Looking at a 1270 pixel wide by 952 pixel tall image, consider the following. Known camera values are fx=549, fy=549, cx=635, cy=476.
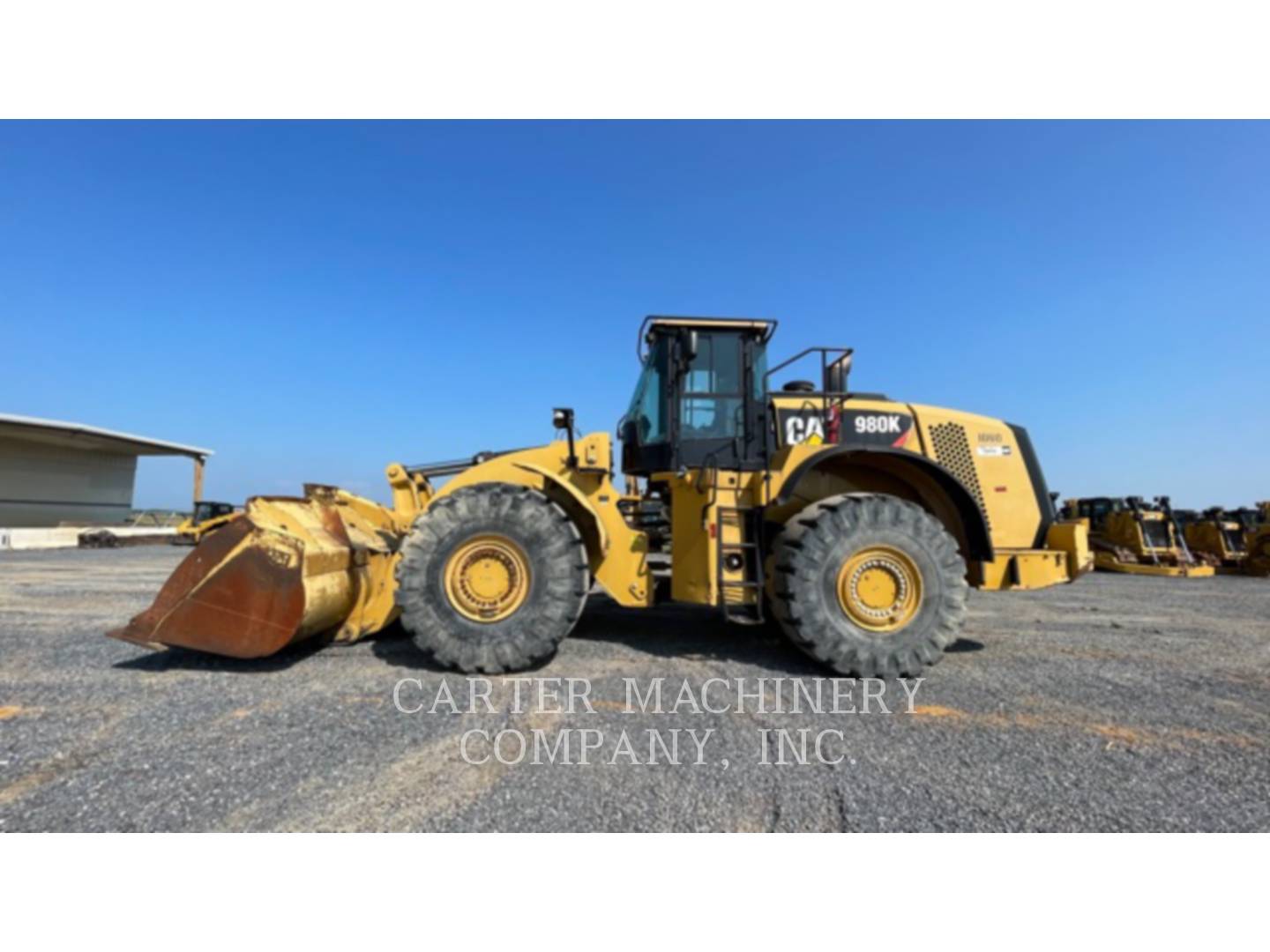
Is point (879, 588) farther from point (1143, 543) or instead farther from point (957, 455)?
point (1143, 543)

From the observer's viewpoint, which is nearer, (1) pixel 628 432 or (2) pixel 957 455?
(2) pixel 957 455

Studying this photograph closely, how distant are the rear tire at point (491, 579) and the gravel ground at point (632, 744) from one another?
9.5 inches

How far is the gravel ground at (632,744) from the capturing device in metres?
2.14

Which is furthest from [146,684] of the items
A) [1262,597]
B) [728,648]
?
[1262,597]

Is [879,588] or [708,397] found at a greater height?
[708,397]

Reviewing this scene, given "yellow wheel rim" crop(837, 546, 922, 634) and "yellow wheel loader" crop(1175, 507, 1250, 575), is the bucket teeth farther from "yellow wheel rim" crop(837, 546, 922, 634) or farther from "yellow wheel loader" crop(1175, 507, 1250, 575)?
"yellow wheel loader" crop(1175, 507, 1250, 575)

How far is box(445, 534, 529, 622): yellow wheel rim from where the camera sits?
3977mm

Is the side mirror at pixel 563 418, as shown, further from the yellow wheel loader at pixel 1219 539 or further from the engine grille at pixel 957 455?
the yellow wheel loader at pixel 1219 539

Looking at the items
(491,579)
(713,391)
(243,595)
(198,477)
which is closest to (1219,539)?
(713,391)

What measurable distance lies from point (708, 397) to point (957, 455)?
2169mm

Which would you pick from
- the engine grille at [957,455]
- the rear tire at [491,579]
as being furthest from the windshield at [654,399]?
the engine grille at [957,455]

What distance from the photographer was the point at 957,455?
468 cm

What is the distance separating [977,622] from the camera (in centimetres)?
609

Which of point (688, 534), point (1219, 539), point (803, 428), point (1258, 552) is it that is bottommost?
point (1258, 552)
